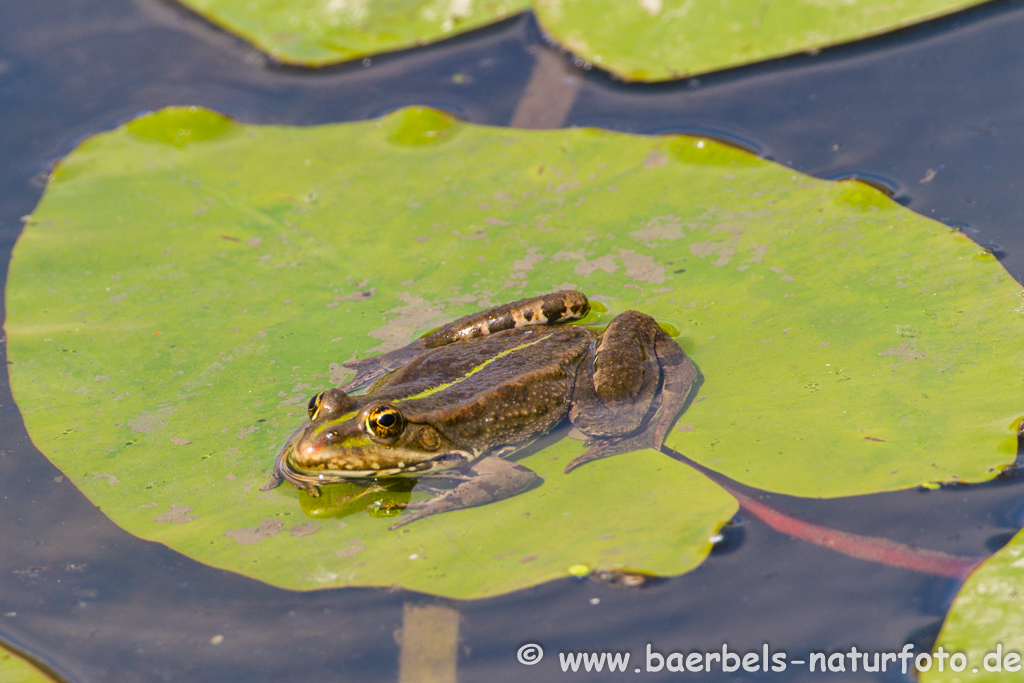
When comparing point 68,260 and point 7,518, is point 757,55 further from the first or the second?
point 7,518

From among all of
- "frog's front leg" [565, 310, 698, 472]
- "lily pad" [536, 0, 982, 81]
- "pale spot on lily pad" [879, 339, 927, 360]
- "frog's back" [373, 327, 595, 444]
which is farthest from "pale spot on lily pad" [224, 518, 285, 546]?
"lily pad" [536, 0, 982, 81]

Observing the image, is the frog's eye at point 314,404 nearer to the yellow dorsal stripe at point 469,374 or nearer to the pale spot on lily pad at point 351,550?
the yellow dorsal stripe at point 469,374

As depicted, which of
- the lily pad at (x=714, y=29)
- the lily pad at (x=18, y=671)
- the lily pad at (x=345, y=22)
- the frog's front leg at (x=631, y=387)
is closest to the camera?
the lily pad at (x=18, y=671)

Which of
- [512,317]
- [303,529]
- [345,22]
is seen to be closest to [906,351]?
[512,317]

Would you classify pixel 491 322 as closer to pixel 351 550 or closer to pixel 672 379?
pixel 672 379

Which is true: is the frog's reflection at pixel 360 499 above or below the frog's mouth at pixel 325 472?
below

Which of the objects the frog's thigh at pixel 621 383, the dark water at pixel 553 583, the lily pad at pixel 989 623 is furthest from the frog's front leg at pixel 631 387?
the lily pad at pixel 989 623
